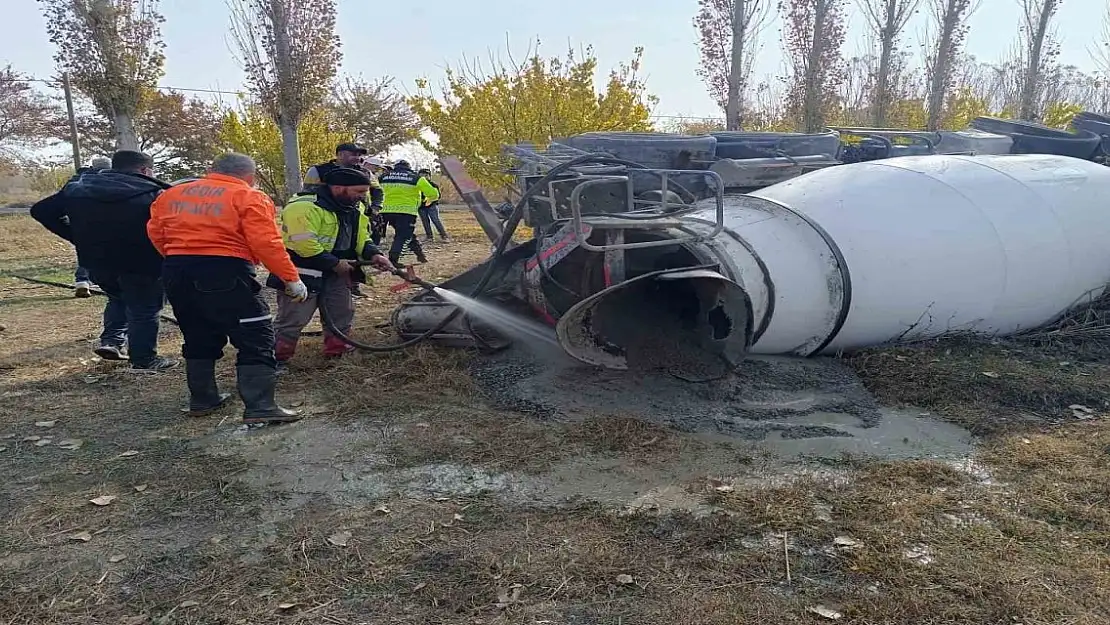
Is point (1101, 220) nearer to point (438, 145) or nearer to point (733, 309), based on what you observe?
point (733, 309)

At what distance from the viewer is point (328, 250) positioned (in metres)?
5.27

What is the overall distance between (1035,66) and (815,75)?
9.14 m

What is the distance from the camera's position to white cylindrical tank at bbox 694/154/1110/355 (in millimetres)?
4777

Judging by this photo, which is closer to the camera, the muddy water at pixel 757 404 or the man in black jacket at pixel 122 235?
the muddy water at pixel 757 404

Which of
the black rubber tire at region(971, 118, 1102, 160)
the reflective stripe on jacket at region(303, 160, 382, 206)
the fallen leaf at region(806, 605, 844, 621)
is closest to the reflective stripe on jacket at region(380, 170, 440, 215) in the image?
the reflective stripe on jacket at region(303, 160, 382, 206)

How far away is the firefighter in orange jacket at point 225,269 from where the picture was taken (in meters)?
4.09

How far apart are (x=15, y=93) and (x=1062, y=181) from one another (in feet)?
114

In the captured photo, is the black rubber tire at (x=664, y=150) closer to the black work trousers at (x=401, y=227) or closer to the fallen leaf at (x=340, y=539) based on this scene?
the black work trousers at (x=401, y=227)

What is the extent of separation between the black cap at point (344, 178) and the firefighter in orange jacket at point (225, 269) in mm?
844

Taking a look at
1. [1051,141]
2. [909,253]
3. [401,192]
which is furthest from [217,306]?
[1051,141]

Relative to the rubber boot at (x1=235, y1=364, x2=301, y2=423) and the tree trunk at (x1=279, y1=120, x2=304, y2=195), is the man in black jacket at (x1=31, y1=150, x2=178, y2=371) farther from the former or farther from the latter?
the tree trunk at (x1=279, y1=120, x2=304, y2=195)

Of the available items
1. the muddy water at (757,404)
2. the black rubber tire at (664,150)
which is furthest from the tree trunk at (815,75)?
the muddy water at (757,404)

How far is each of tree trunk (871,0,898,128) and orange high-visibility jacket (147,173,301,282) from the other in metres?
18.6

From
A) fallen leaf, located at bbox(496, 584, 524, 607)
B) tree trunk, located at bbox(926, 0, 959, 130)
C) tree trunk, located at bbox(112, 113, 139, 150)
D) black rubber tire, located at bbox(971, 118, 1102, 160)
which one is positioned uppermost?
tree trunk, located at bbox(926, 0, 959, 130)
